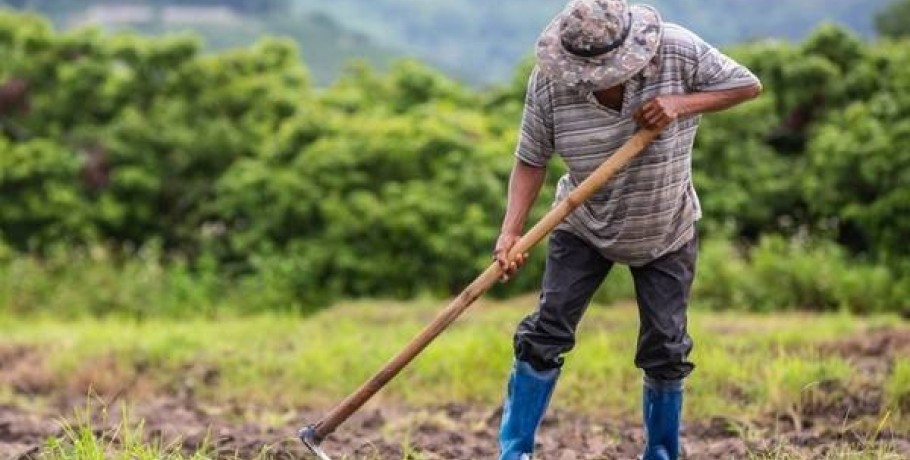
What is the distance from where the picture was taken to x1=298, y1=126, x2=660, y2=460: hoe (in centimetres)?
443

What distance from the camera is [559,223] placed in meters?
4.65

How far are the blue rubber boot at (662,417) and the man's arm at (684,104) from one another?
93 centimetres

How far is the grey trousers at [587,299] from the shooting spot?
4742 millimetres

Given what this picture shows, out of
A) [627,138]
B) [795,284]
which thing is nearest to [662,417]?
[627,138]

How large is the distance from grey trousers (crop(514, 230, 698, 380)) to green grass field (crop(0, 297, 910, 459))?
1.21 meters

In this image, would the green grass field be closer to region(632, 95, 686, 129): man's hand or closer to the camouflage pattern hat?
region(632, 95, 686, 129): man's hand

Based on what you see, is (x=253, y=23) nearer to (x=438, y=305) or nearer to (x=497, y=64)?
(x=497, y=64)

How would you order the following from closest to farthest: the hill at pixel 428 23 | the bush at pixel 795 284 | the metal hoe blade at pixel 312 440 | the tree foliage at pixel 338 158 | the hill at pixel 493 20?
the metal hoe blade at pixel 312 440, the bush at pixel 795 284, the tree foliage at pixel 338 158, the hill at pixel 428 23, the hill at pixel 493 20

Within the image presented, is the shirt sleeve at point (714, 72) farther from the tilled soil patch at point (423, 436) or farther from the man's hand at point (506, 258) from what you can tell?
the tilled soil patch at point (423, 436)

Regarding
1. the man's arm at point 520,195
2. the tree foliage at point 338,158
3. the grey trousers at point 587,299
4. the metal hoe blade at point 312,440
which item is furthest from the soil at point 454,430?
the tree foliage at point 338,158

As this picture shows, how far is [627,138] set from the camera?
4527 mm

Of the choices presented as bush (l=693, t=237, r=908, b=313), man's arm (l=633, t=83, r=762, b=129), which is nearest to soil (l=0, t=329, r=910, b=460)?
man's arm (l=633, t=83, r=762, b=129)

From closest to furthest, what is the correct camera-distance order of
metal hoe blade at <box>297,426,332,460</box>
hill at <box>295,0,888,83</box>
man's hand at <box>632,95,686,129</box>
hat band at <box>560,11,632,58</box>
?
hat band at <box>560,11,632,58</box>
man's hand at <box>632,95,686,129</box>
metal hoe blade at <box>297,426,332,460</box>
hill at <box>295,0,888,83</box>

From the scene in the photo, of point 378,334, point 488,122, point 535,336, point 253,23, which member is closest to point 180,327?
point 378,334
